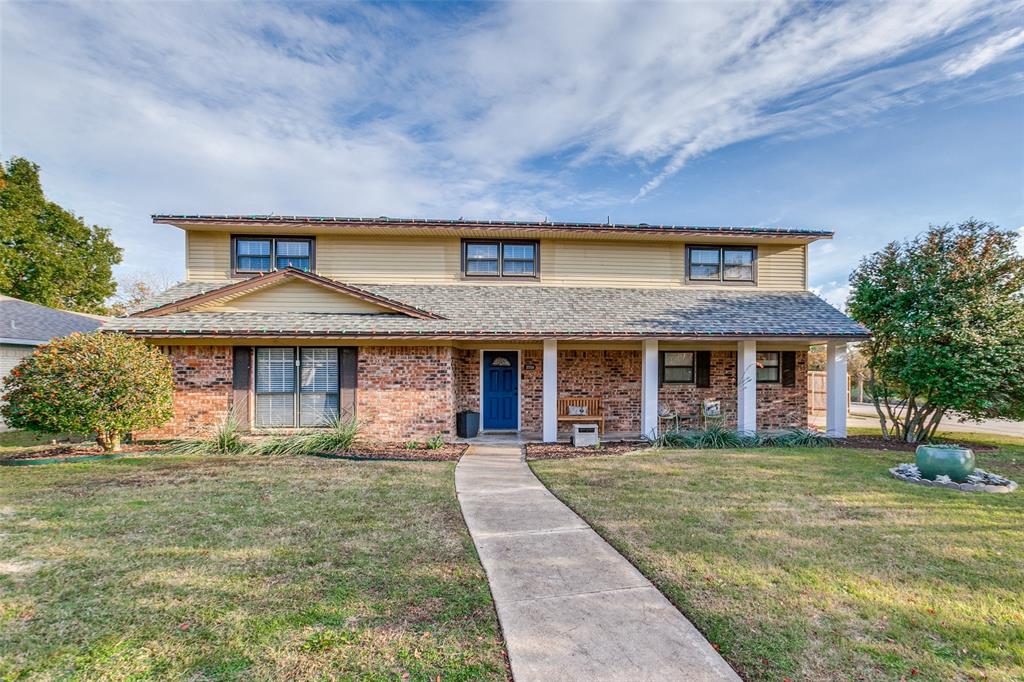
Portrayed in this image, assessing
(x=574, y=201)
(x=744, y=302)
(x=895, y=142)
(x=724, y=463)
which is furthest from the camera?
(x=574, y=201)

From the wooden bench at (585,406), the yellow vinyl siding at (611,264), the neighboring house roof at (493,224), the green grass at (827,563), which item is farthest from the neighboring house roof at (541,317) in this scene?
the green grass at (827,563)

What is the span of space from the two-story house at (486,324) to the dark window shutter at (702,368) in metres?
0.04

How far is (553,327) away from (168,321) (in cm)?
925

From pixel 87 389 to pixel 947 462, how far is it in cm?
1554

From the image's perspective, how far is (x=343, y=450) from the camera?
948 cm

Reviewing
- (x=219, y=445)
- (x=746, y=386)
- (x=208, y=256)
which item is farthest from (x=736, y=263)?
(x=208, y=256)

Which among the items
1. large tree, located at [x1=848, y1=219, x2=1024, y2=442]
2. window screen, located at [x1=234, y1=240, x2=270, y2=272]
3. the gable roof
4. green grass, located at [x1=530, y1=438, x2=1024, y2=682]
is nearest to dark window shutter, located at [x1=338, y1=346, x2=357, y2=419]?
the gable roof

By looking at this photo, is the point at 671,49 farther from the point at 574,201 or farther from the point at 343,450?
the point at 343,450

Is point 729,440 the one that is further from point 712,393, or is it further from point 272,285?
point 272,285

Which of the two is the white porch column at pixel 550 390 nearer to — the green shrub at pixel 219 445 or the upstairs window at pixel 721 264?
the upstairs window at pixel 721 264

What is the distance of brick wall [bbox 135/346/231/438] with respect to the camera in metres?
10.3

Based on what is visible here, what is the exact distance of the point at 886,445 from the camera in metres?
10.6

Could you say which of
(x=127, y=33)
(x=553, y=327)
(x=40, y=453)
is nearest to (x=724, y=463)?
(x=553, y=327)

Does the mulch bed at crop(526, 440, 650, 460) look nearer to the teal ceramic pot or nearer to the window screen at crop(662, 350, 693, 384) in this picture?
the window screen at crop(662, 350, 693, 384)
